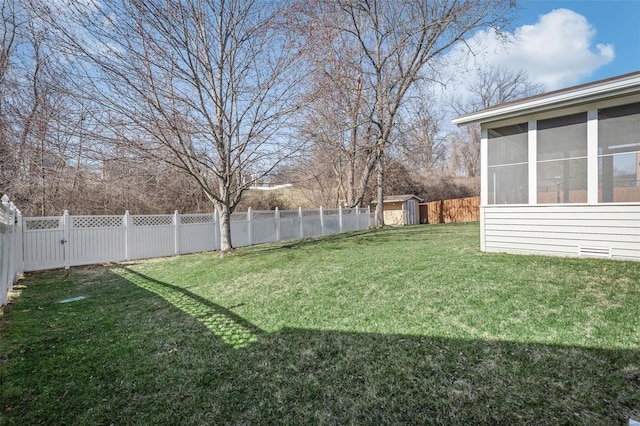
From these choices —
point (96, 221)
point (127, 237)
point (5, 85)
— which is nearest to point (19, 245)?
point (96, 221)

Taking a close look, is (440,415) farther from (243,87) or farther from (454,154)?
(454,154)

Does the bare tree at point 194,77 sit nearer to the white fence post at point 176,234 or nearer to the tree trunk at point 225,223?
the tree trunk at point 225,223

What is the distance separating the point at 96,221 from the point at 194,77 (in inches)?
170

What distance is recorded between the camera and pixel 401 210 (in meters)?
22.5

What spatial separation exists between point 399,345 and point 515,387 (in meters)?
0.90

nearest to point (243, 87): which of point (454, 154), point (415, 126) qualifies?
point (415, 126)

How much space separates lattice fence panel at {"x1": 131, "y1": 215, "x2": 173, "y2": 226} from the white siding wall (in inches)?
321

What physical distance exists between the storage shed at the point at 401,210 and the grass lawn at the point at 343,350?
57.0ft

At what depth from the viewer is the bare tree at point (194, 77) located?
5973 millimetres

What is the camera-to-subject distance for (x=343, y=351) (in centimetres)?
272

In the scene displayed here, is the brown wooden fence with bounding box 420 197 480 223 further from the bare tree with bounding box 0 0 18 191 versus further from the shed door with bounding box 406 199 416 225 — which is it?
the bare tree with bounding box 0 0 18 191

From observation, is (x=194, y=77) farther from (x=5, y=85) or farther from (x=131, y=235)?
(x=5, y=85)

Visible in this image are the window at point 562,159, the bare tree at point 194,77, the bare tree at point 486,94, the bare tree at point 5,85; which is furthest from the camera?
the bare tree at point 486,94

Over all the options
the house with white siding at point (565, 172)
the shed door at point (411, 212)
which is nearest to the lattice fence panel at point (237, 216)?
the house with white siding at point (565, 172)
